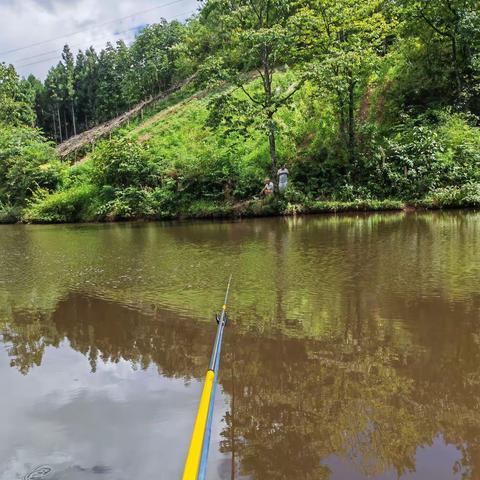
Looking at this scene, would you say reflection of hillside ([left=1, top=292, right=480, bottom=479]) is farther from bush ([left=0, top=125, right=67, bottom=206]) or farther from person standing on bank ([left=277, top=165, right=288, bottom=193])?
bush ([left=0, top=125, right=67, bottom=206])

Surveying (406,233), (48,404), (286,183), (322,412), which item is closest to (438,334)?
(322,412)

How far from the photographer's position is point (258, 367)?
187 inches

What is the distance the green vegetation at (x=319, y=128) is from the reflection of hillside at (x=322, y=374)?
14012mm

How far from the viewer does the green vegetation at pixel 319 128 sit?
19594 millimetres

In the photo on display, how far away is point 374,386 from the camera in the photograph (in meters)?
4.16

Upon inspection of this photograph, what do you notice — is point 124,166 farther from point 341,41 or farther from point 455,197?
point 455,197

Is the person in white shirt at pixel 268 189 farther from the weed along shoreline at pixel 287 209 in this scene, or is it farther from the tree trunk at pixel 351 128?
Answer: the tree trunk at pixel 351 128

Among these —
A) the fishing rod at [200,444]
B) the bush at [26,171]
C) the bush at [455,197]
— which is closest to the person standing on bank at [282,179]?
the bush at [455,197]

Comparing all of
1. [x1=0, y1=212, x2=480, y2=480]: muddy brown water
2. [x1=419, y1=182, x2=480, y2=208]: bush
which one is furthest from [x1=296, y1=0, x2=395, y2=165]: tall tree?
[x1=0, y1=212, x2=480, y2=480]: muddy brown water

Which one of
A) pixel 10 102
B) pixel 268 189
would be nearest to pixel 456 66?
pixel 268 189

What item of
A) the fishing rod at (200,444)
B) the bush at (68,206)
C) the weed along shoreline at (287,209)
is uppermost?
the bush at (68,206)

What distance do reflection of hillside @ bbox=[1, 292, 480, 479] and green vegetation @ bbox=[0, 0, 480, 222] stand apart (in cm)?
1401

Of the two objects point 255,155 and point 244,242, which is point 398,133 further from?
point 244,242

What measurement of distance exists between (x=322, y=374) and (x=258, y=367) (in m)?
0.63
